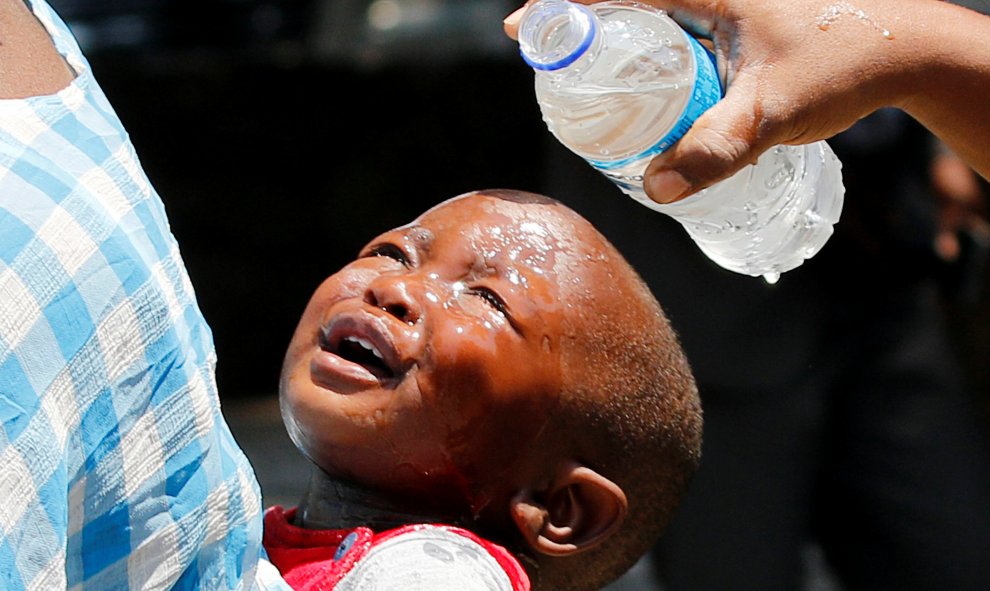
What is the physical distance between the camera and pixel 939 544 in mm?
3324

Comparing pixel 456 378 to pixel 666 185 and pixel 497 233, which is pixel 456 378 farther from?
pixel 666 185

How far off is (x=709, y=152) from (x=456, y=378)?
49cm

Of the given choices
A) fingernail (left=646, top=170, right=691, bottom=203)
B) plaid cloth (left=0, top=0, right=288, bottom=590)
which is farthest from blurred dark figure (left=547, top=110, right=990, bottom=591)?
plaid cloth (left=0, top=0, right=288, bottom=590)

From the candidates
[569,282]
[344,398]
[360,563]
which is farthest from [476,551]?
[569,282]

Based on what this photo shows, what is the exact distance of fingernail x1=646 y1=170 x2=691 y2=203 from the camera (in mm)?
1549

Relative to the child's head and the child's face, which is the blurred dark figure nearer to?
the child's head

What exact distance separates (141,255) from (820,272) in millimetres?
2248

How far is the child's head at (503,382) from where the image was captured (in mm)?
1824

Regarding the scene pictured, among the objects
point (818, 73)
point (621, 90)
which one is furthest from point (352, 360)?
point (818, 73)

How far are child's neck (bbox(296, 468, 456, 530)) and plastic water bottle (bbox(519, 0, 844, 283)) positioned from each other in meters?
0.53

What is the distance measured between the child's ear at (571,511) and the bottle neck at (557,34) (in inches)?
23.7

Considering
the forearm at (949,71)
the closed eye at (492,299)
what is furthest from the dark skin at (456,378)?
the forearm at (949,71)

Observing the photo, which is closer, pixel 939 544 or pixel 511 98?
pixel 939 544

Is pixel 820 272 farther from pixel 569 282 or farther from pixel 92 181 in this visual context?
pixel 92 181
